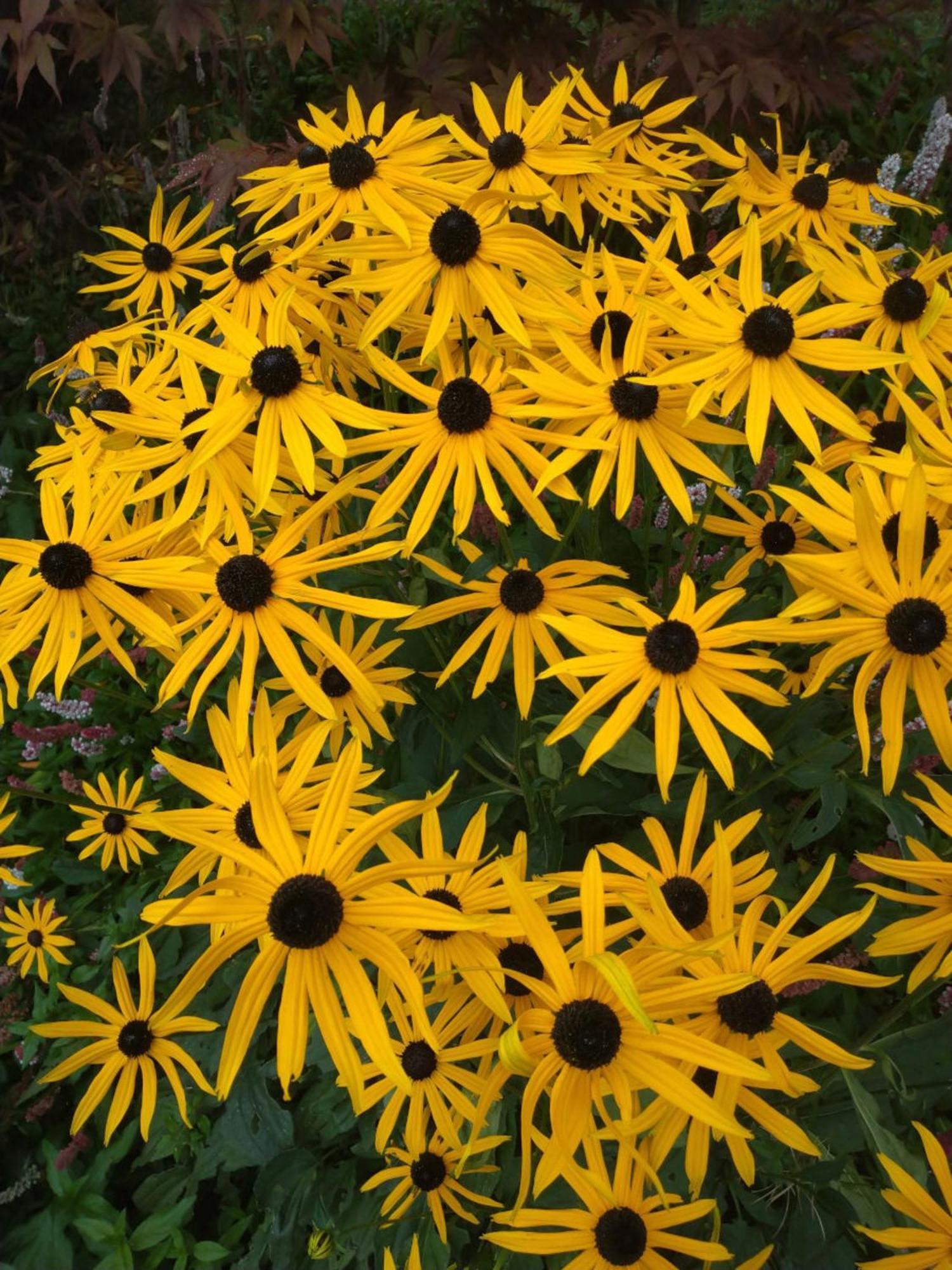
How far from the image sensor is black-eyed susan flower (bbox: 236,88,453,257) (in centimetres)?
161

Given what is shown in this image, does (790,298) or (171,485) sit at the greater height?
(790,298)

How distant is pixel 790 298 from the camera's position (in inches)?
56.6

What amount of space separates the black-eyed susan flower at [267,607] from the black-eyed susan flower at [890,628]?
57 cm

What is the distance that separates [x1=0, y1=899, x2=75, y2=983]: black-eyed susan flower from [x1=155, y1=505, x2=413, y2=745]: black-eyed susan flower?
1.10 m

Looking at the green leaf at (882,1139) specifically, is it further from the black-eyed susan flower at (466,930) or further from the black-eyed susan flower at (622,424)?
the black-eyed susan flower at (622,424)

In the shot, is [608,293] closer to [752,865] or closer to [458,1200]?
[752,865]

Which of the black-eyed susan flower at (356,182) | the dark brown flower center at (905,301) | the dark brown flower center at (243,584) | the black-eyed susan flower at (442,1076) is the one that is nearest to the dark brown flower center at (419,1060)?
the black-eyed susan flower at (442,1076)

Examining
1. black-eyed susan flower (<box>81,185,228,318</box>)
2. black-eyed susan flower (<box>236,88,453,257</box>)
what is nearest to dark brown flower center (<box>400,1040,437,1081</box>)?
black-eyed susan flower (<box>236,88,453,257</box>)

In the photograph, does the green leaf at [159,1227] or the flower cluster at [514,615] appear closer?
the flower cluster at [514,615]

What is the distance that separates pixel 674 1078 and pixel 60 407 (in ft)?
12.2

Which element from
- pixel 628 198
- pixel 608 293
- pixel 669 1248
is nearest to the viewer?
pixel 669 1248

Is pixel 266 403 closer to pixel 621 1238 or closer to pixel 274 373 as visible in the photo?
pixel 274 373

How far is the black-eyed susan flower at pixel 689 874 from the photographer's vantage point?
130 centimetres

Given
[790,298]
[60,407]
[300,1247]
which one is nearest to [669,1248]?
[300,1247]
